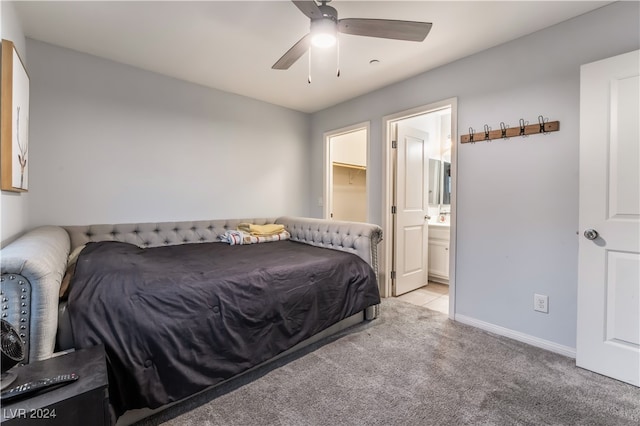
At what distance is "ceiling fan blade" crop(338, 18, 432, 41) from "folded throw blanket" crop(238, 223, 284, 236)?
216 centimetres

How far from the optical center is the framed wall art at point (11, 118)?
154 cm

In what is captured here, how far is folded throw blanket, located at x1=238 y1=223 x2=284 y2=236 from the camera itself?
323 centimetres

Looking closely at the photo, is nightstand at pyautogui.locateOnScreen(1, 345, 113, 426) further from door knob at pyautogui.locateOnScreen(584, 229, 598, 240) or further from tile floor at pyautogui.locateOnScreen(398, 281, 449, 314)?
tile floor at pyautogui.locateOnScreen(398, 281, 449, 314)

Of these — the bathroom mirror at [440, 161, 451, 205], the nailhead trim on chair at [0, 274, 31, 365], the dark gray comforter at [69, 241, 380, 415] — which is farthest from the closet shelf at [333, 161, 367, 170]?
the nailhead trim on chair at [0, 274, 31, 365]

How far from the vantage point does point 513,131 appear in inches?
90.1

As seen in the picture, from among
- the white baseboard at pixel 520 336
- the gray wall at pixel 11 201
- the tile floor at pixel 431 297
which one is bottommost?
the tile floor at pixel 431 297

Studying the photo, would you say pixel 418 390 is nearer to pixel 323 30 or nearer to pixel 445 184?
pixel 323 30

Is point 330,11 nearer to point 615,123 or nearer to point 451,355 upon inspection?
point 615,123

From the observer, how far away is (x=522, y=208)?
2.27 m

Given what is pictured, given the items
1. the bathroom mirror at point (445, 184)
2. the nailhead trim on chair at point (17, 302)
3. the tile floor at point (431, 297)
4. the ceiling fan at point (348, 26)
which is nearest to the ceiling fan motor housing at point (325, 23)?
the ceiling fan at point (348, 26)

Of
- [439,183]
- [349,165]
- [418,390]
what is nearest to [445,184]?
[439,183]

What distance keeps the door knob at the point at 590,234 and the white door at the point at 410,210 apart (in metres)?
1.72

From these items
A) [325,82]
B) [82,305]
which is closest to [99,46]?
[325,82]

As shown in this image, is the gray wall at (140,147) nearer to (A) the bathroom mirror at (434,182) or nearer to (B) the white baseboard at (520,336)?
(A) the bathroom mirror at (434,182)
